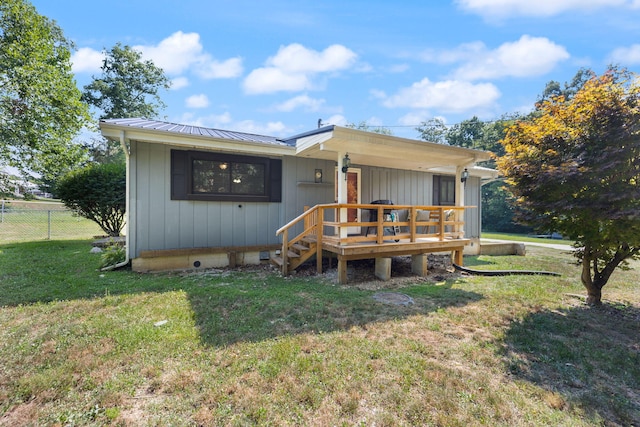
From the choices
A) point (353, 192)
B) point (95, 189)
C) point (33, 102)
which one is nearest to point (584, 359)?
point (353, 192)

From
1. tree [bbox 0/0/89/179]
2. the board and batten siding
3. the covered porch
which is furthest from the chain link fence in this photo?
the covered porch

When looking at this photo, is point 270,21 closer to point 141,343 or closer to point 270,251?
point 270,251

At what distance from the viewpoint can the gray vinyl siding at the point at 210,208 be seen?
569 centimetres

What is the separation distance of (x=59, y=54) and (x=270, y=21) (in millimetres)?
10925

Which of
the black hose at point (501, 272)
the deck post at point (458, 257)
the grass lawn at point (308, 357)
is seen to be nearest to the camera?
the grass lawn at point (308, 357)

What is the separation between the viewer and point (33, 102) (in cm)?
1061

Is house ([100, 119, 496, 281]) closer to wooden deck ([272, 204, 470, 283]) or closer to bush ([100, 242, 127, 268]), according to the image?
wooden deck ([272, 204, 470, 283])

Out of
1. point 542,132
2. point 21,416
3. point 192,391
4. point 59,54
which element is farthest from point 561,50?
point 59,54

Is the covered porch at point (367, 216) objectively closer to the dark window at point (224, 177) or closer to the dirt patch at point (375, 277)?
the dirt patch at point (375, 277)

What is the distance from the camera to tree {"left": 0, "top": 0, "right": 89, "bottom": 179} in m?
10.4

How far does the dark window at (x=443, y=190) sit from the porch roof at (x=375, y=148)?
2.42m

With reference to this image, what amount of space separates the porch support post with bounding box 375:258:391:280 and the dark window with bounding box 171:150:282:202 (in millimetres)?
2748

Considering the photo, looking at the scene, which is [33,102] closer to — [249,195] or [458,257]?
[249,195]

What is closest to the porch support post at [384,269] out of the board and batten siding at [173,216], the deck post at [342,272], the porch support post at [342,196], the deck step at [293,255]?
the deck post at [342,272]
